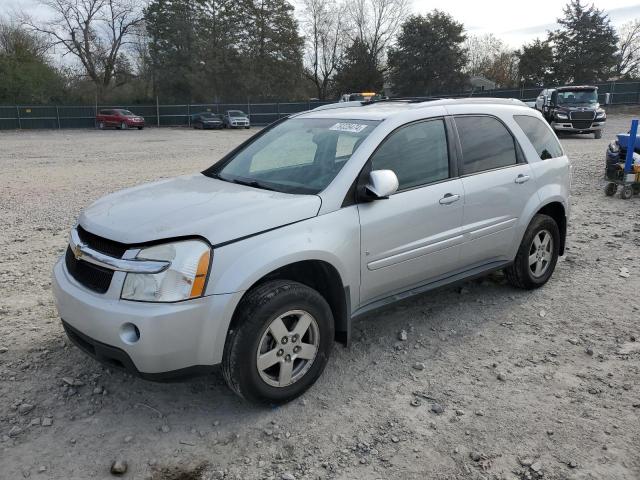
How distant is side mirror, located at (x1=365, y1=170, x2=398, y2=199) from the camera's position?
3389 millimetres

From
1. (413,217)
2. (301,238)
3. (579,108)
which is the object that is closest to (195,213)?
(301,238)

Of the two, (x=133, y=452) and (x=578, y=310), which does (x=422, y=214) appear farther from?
(x=133, y=452)

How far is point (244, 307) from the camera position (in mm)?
2969

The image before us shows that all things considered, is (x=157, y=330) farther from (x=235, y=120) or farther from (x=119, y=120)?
(x=119, y=120)

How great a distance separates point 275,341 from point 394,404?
86 centimetres

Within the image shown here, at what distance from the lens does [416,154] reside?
12.9 feet

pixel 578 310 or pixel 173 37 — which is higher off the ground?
pixel 173 37

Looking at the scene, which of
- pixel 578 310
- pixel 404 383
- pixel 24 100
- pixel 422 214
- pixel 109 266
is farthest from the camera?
pixel 24 100

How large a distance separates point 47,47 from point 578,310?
5410 centimetres

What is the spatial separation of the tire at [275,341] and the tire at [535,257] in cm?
227

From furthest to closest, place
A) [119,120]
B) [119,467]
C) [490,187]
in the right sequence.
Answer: [119,120], [490,187], [119,467]

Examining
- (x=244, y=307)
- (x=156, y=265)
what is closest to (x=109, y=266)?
(x=156, y=265)

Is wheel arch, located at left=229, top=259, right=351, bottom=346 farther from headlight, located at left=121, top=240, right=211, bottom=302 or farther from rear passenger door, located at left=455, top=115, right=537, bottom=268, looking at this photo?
rear passenger door, located at left=455, top=115, right=537, bottom=268

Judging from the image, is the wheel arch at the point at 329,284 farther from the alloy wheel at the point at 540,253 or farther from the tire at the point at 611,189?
the tire at the point at 611,189
